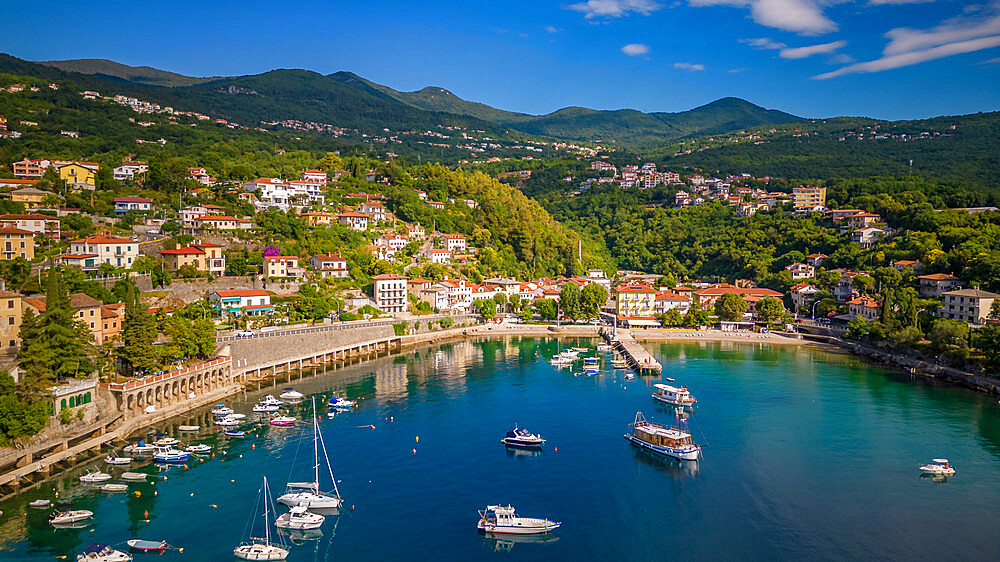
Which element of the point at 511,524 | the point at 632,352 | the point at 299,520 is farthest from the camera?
A: the point at 632,352

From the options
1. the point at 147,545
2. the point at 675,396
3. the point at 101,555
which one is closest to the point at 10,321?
the point at 101,555

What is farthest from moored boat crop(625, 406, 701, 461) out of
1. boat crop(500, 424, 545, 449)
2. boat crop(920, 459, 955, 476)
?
boat crop(920, 459, 955, 476)

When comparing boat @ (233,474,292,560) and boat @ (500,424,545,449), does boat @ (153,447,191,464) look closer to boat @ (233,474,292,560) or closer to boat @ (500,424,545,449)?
boat @ (233,474,292,560)

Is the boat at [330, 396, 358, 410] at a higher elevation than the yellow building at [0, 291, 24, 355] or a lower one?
lower

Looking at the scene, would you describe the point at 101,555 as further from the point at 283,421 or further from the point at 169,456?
the point at 283,421

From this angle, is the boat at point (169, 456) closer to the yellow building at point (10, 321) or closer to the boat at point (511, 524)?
the yellow building at point (10, 321)

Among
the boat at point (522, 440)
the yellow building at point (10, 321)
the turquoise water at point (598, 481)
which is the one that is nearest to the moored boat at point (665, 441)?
the turquoise water at point (598, 481)

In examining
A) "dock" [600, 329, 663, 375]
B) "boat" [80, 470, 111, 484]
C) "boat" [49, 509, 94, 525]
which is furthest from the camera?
"dock" [600, 329, 663, 375]
